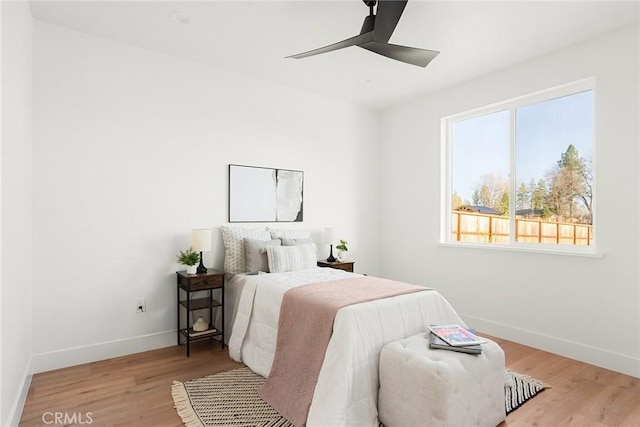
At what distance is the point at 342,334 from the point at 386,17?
198 cm

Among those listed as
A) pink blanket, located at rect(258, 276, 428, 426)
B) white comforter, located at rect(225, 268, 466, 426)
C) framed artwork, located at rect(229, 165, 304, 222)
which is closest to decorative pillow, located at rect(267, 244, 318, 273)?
white comforter, located at rect(225, 268, 466, 426)

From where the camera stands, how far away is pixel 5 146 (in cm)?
192

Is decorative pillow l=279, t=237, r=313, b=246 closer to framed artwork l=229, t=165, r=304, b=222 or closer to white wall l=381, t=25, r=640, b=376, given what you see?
framed artwork l=229, t=165, r=304, b=222

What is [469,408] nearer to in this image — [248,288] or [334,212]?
[248,288]

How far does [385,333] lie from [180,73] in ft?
9.84

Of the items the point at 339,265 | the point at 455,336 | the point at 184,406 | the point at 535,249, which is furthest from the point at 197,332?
the point at 535,249

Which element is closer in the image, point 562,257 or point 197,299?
point 562,257

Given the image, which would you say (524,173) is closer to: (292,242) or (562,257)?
(562,257)

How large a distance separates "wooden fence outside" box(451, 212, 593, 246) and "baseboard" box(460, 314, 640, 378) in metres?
0.88

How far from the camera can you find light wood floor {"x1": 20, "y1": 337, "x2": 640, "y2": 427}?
222 centimetres

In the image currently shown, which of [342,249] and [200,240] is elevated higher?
[200,240]

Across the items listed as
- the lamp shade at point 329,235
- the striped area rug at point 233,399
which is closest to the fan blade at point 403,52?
the lamp shade at point 329,235

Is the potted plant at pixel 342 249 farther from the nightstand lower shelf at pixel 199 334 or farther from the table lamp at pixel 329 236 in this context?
the nightstand lower shelf at pixel 199 334

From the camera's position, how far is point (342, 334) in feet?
6.98
